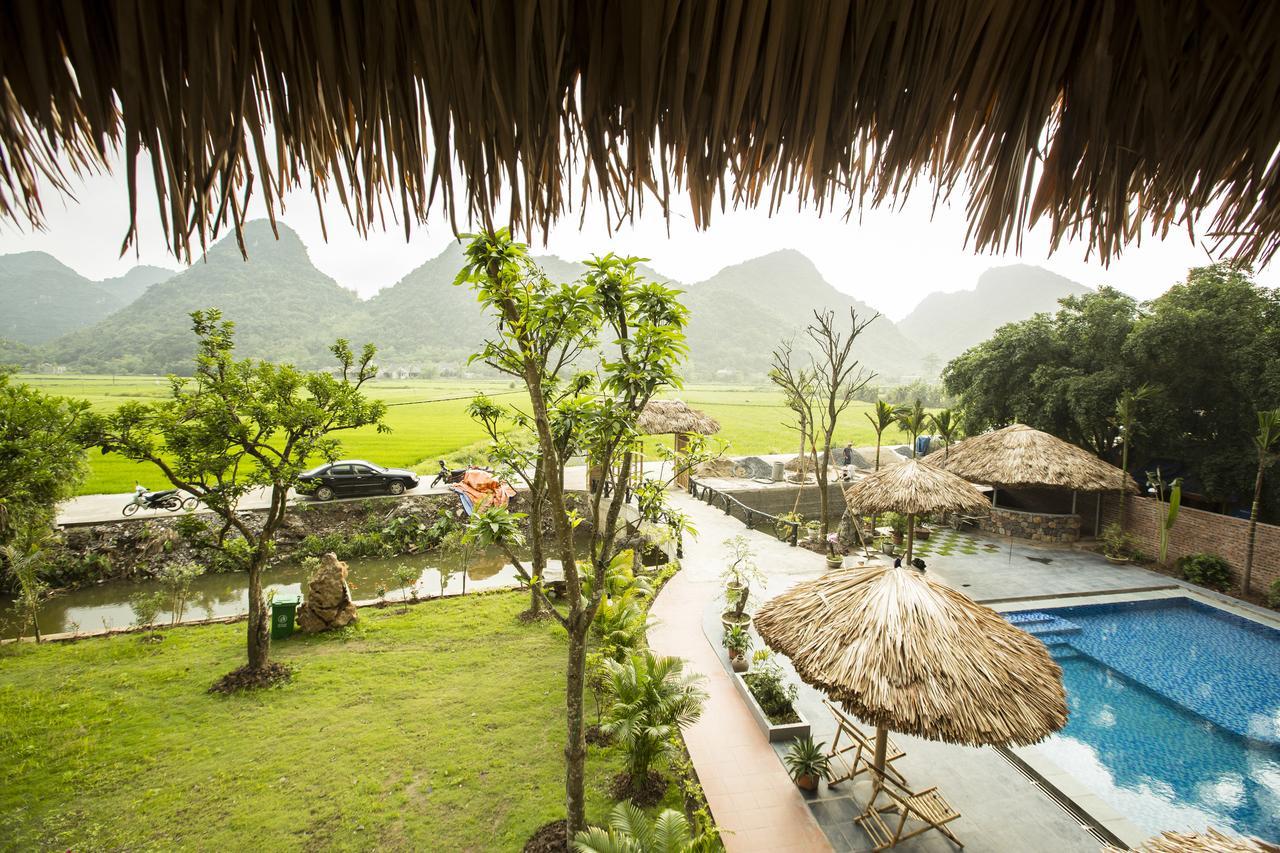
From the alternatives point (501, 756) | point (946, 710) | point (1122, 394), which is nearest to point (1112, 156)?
point (946, 710)

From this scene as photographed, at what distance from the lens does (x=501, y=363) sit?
385cm

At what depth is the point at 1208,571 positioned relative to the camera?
33.3ft

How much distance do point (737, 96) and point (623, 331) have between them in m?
2.92

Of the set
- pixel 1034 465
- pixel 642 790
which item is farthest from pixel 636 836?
pixel 1034 465

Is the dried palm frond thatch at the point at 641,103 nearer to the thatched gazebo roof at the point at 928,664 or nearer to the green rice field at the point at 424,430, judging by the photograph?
the thatched gazebo roof at the point at 928,664

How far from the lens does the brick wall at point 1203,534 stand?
9.61 metres

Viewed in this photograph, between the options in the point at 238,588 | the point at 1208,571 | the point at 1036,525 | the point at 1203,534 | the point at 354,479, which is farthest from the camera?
the point at 354,479

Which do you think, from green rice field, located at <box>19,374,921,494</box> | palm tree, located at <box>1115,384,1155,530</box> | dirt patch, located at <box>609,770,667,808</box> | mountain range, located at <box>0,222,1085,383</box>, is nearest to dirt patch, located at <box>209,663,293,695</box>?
green rice field, located at <box>19,374,921,494</box>

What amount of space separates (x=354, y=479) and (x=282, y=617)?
24.1 ft

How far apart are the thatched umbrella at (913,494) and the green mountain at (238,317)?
57.1 meters

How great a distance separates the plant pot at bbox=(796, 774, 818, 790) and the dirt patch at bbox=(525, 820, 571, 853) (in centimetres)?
218

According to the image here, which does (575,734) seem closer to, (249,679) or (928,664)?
(928,664)

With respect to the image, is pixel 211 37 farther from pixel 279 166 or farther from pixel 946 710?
pixel 946 710

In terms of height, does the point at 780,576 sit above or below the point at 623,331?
below
